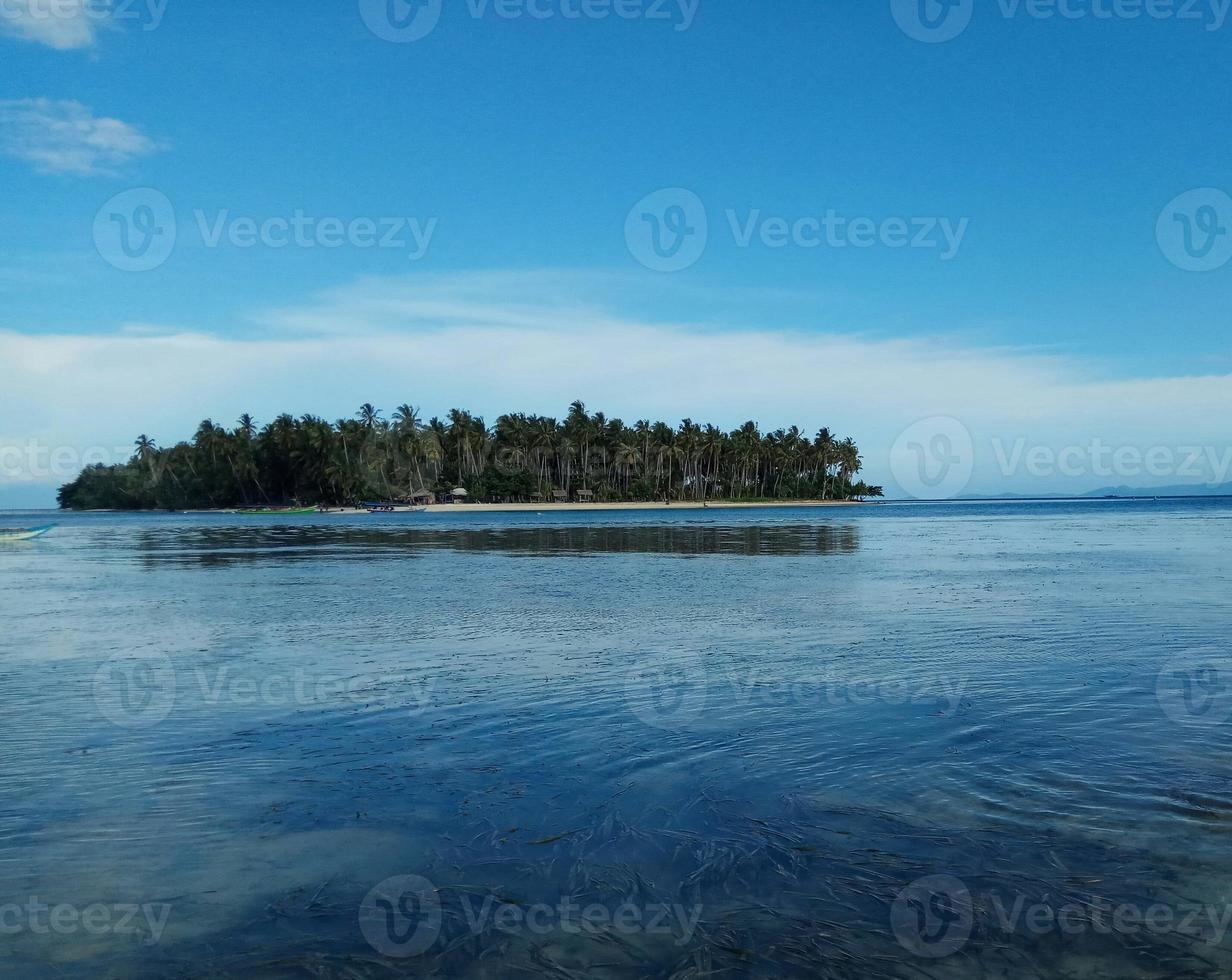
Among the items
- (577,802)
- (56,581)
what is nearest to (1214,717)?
(577,802)

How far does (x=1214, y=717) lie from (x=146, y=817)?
444 inches

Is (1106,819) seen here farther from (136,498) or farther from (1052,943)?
(136,498)

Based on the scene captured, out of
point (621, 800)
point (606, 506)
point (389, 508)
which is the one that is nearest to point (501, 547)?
point (621, 800)

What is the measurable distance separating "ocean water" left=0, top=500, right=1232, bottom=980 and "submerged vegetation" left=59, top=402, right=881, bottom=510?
125m

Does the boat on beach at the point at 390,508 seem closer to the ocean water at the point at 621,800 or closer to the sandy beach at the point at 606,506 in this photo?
the sandy beach at the point at 606,506

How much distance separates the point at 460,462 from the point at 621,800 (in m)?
143

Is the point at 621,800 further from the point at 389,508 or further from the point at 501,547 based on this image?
the point at 389,508

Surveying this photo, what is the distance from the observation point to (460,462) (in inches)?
5861

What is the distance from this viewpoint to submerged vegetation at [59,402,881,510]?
5753 inches

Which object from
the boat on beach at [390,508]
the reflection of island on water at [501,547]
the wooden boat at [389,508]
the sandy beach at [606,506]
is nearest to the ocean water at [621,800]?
the reflection of island on water at [501,547]

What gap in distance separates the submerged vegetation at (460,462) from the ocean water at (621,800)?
12511 cm

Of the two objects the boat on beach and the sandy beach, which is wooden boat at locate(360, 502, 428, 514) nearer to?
the boat on beach

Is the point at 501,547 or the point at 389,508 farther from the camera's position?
the point at 389,508

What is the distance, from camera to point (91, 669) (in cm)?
1464
